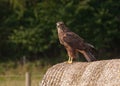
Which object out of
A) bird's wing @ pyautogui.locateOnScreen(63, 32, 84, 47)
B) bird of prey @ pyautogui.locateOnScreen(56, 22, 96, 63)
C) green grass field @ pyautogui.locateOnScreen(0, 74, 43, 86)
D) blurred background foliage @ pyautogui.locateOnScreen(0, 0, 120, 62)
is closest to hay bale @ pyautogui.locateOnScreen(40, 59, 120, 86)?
bird of prey @ pyautogui.locateOnScreen(56, 22, 96, 63)

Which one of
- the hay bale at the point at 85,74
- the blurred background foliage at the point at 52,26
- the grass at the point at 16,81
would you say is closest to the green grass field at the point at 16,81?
the grass at the point at 16,81

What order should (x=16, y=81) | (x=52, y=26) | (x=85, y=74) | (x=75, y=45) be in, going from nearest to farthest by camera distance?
(x=85, y=74) → (x=75, y=45) → (x=16, y=81) → (x=52, y=26)

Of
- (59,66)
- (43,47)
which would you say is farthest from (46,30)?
(59,66)

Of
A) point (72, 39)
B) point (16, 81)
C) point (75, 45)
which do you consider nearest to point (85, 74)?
point (75, 45)

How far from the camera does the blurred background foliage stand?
32.4 m

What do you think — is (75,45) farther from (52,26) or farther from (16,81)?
(52,26)

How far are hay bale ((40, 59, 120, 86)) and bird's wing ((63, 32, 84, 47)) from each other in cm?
38

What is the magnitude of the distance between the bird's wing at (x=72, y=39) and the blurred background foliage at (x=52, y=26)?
19630 mm

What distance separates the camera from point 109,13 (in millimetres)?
32781

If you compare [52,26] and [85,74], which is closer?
[85,74]

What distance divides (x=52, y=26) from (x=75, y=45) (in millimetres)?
21442

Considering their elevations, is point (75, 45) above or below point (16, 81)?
above

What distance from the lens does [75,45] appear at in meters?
11.6

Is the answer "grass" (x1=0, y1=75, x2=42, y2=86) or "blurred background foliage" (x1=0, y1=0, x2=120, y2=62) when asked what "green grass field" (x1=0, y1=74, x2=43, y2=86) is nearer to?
"grass" (x1=0, y1=75, x2=42, y2=86)
